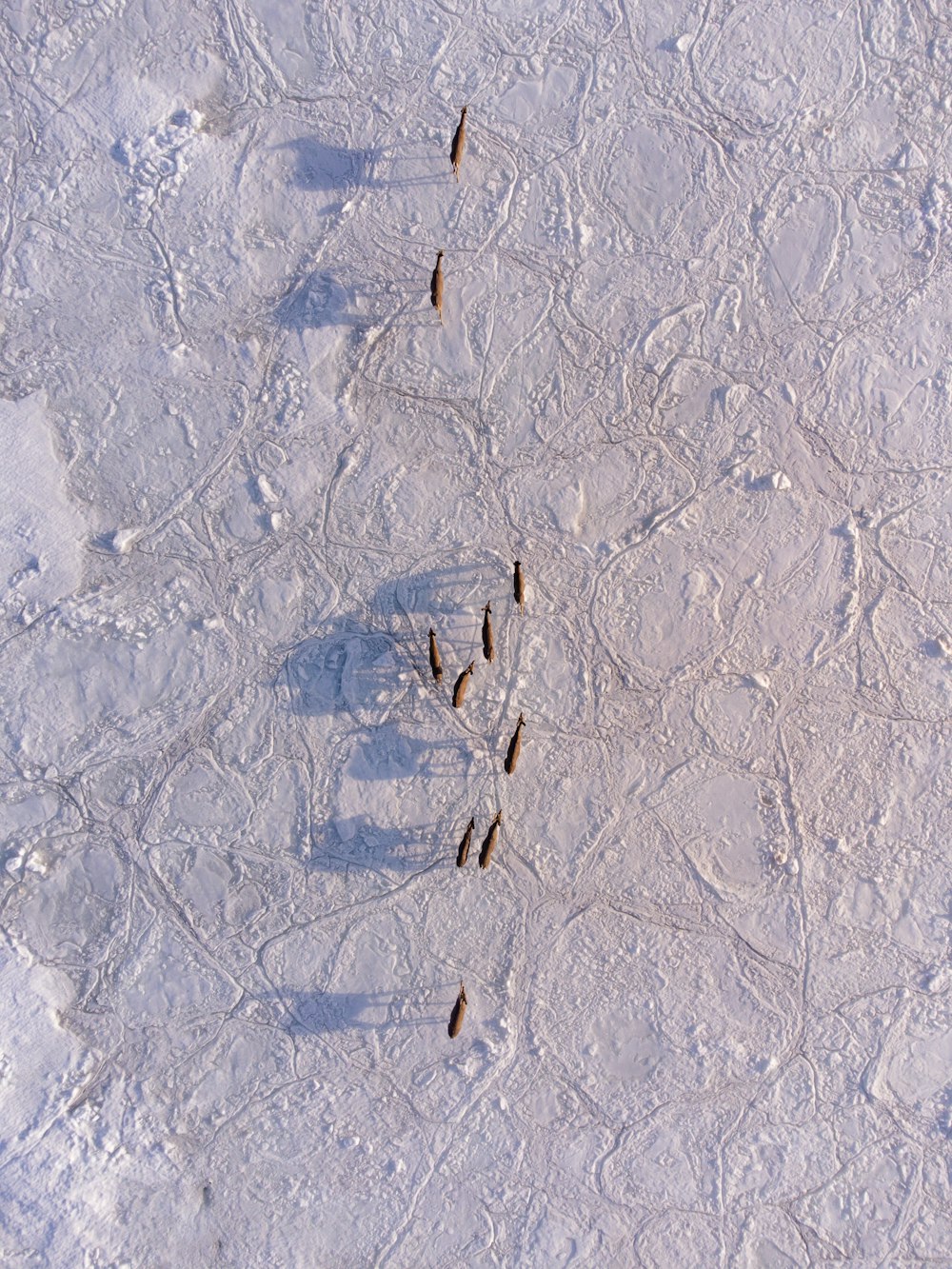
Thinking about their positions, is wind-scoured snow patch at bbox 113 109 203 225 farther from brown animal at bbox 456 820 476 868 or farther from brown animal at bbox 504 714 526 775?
brown animal at bbox 456 820 476 868

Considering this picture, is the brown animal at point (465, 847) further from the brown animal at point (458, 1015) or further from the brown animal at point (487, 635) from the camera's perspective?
the brown animal at point (487, 635)

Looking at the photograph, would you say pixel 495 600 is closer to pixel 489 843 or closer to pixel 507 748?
pixel 507 748

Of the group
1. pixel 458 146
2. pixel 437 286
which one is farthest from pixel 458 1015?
pixel 458 146

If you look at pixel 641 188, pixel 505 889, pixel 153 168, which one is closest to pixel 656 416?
pixel 641 188

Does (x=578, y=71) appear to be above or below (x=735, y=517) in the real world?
above

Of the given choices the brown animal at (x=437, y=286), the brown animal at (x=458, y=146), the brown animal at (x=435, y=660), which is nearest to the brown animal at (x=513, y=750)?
the brown animal at (x=435, y=660)

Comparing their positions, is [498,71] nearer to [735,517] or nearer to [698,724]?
[735,517]

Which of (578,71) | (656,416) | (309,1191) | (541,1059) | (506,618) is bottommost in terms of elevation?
(309,1191)

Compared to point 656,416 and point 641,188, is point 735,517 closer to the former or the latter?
point 656,416
